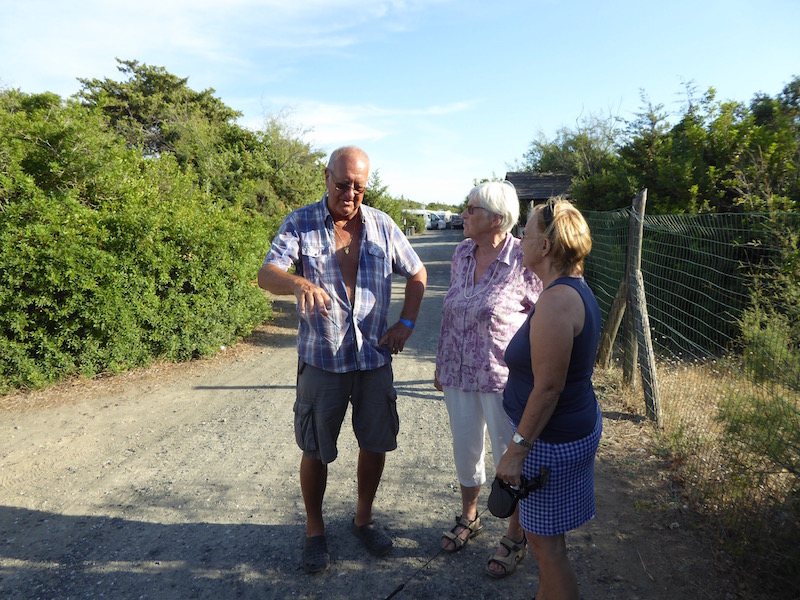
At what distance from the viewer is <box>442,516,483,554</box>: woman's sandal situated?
290cm

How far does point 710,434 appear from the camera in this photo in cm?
378

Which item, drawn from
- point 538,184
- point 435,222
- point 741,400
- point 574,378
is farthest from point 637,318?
point 435,222

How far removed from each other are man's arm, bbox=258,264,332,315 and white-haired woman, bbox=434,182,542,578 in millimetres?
739

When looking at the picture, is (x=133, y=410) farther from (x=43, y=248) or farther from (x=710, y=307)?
(x=710, y=307)

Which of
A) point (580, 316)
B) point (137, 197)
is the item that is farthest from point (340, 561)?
point (137, 197)

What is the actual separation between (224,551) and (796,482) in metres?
3.01

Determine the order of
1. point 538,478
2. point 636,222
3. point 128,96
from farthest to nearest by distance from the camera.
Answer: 1. point 128,96
2. point 636,222
3. point 538,478

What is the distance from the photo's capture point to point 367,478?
2.94m

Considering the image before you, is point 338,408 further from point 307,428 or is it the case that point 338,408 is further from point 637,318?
point 637,318

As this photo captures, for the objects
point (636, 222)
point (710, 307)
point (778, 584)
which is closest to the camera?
point (778, 584)

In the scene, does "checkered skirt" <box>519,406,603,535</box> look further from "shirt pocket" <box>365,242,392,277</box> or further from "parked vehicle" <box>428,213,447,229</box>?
"parked vehicle" <box>428,213,447,229</box>

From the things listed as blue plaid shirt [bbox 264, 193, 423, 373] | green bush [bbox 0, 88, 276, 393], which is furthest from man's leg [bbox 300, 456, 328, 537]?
green bush [bbox 0, 88, 276, 393]

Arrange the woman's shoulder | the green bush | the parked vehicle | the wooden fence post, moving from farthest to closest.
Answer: the parked vehicle, the green bush, the wooden fence post, the woman's shoulder

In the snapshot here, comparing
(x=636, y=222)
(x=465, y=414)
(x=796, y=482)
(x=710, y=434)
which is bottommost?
(x=710, y=434)
